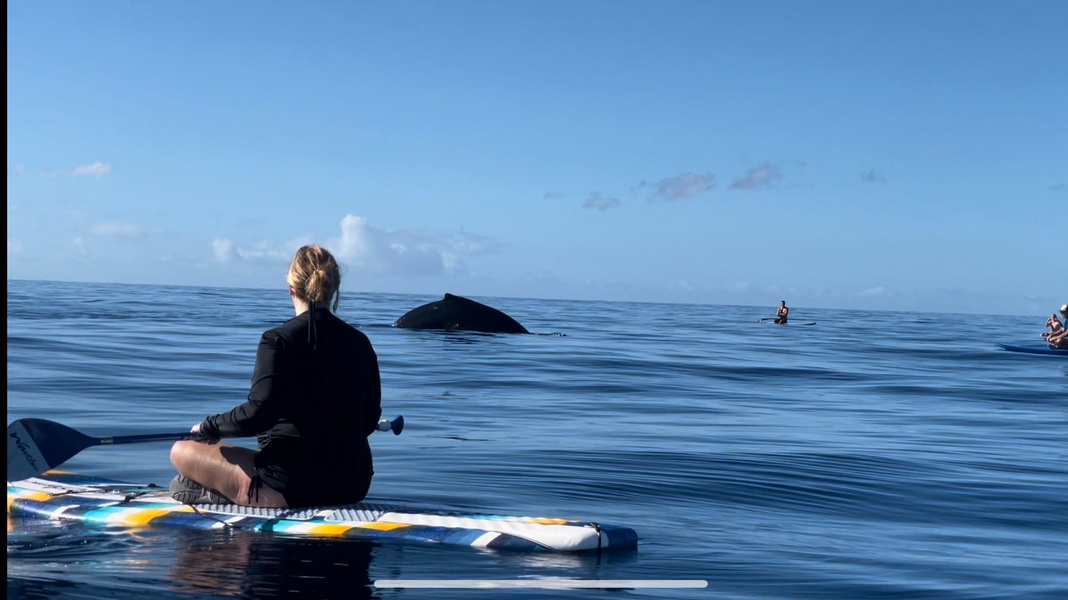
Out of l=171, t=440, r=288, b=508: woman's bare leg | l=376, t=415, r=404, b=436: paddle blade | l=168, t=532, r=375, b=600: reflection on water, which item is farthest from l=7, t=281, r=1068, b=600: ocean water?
l=376, t=415, r=404, b=436: paddle blade

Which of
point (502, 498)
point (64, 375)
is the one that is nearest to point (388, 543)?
point (502, 498)

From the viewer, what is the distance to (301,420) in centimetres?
659

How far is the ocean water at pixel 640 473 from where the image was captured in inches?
244

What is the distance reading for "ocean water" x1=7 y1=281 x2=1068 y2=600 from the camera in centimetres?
621

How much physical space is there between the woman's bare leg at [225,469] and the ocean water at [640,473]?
29 centimetres

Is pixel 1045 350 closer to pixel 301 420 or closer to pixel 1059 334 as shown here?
pixel 1059 334

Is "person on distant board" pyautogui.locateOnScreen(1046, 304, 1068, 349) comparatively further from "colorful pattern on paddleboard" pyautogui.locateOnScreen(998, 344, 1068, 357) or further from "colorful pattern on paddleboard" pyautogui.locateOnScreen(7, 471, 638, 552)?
"colorful pattern on paddleboard" pyautogui.locateOnScreen(7, 471, 638, 552)

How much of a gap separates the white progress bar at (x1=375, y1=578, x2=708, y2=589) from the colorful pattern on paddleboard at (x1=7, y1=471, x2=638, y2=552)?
1.96 feet

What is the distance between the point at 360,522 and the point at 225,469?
3.07 feet

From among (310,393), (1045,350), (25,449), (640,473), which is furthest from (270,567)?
(1045,350)

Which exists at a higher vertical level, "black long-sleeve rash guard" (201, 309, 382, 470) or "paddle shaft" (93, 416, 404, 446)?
"black long-sleeve rash guard" (201, 309, 382, 470)

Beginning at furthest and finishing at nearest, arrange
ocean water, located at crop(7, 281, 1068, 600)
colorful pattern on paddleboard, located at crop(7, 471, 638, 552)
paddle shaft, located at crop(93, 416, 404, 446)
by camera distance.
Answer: paddle shaft, located at crop(93, 416, 404, 446)
colorful pattern on paddleboard, located at crop(7, 471, 638, 552)
ocean water, located at crop(7, 281, 1068, 600)

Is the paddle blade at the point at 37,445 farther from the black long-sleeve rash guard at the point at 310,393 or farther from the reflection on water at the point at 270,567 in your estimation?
the black long-sleeve rash guard at the point at 310,393

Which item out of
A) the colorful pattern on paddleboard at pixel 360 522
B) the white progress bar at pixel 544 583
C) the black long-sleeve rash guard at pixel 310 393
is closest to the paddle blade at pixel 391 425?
the black long-sleeve rash guard at pixel 310 393
